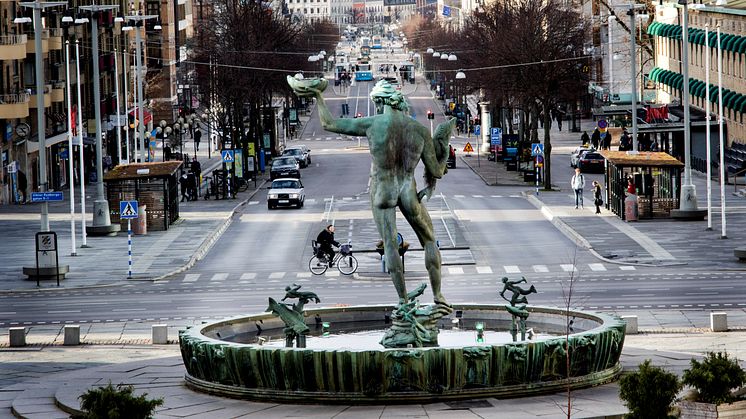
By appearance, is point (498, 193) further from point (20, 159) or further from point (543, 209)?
point (20, 159)

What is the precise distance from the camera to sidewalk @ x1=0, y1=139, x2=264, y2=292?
56.5 m

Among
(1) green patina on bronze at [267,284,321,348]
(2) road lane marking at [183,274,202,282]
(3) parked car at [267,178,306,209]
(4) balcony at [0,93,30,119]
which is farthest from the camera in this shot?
(4) balcony at [0,93,30,119]

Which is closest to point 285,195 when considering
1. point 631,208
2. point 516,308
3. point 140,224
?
point 140,224

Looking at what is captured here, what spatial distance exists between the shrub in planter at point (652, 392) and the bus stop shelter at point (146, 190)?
49.7 metres

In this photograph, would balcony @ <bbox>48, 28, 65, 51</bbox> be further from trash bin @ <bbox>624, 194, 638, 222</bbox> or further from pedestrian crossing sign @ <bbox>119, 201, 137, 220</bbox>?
trash bin @ <bbox>624, 194, 638, 222</bbox>

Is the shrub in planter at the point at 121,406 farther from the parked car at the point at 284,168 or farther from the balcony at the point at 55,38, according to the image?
the balcony at the point at 55,38

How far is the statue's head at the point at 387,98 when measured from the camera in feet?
97.3

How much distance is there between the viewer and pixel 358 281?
180ft

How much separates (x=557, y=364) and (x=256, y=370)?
15.9 ft

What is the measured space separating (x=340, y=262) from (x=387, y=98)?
27.8 m

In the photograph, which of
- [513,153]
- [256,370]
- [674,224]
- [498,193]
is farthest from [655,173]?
[256,370]

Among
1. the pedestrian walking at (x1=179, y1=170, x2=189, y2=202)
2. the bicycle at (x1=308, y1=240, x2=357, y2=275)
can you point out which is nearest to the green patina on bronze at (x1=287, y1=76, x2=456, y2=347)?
the bicycle at (x1=308, y1=240, x2=357, y2=275)

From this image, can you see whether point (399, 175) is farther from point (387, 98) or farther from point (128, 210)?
point (128, 210)

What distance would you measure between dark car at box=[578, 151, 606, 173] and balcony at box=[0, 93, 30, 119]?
3204 centimetres
